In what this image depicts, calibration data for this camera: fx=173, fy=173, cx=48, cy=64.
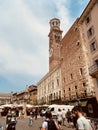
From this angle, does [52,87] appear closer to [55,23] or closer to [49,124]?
[55,23]

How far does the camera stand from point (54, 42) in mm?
60594

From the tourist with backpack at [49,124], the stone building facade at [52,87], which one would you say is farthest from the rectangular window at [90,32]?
the tourist with backpack at [49,124]

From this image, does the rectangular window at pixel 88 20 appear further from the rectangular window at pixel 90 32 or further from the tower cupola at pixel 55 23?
the tower cupola at pixel 55 23

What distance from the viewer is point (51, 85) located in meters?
44.7

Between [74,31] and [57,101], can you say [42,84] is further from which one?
[74,31]

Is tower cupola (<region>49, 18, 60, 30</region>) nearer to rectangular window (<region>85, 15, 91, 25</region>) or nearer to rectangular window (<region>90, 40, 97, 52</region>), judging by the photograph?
rectangular window (<region>85, 15, 91, 25</region>)

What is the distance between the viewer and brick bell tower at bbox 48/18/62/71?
57184 mm

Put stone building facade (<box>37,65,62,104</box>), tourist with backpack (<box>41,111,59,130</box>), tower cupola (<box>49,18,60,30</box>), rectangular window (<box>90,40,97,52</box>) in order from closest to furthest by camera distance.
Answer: tourist with backpack (<box>41,111,59,130</box>) → rectangular window (<box>90,40,97,52</box>) → stone building facade (<box>37,65,62,104</box>) → tower cupola (<box>49,18,60,30</box>)

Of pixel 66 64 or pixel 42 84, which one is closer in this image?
pixel 66 64

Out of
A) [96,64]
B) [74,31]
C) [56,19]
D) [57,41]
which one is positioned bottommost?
[96,64]

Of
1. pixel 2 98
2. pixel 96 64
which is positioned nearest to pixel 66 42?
pixel 96 64

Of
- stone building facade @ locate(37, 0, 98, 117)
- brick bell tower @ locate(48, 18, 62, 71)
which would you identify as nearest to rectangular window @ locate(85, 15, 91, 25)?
stone building facade @ locate(37, 0, 98, 117)

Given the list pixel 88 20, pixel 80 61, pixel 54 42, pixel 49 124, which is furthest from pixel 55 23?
pixel 49 124

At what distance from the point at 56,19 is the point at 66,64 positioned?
116 ft
